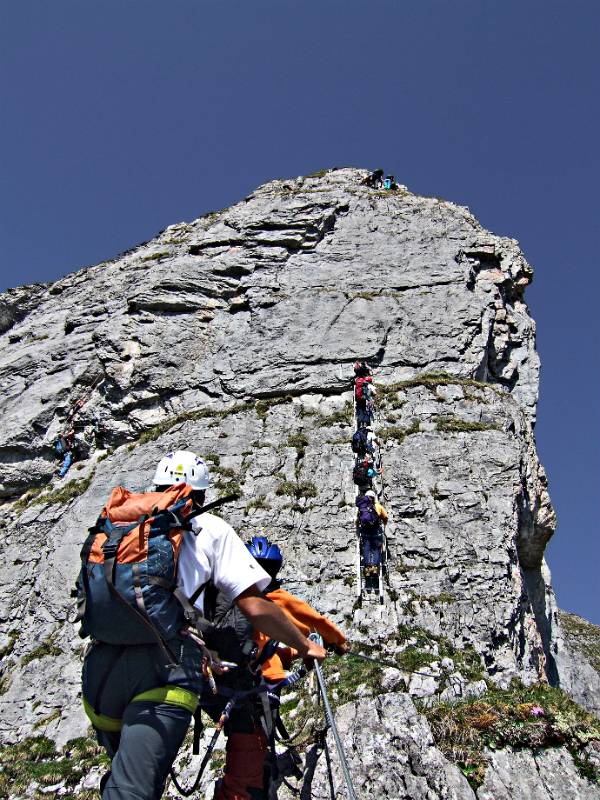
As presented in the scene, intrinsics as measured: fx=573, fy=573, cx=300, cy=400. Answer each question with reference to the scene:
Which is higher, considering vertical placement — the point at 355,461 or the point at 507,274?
the point at 507,274

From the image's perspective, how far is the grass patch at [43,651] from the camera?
1397 centimetres

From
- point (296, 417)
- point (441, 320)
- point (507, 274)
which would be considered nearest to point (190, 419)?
point (296, 417)

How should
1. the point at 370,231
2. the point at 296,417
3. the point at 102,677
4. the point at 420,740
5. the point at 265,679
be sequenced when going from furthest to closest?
1. the point at 370,231
2. the point at 296,417
3. the point at 420,740
4. the point at 265,679
5. the point at 102,677

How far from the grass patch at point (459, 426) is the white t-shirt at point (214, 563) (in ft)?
45.7

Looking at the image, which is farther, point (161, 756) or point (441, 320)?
point (441, 320)

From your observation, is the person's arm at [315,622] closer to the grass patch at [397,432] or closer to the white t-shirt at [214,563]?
the white t-shirt at [214,563]

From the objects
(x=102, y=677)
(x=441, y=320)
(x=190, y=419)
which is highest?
(x=441, y=320)

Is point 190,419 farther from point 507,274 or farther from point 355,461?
point 507,274

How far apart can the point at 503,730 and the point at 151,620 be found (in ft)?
19.1

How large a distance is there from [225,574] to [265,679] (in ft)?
Result: 8.39

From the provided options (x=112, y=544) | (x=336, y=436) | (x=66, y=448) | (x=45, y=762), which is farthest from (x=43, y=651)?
(x=112, y=544)

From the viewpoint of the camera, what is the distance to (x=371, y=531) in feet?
47.3

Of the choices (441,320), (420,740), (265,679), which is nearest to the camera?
(265,679)

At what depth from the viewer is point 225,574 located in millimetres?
4297
